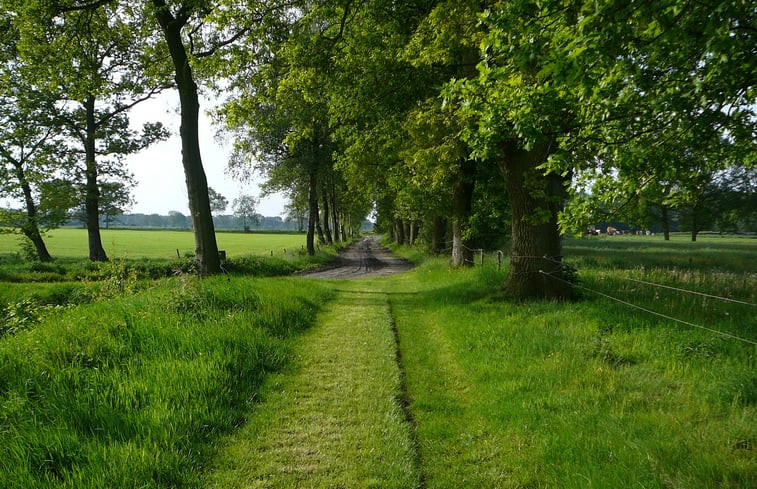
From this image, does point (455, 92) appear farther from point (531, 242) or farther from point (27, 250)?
point (27, 250)

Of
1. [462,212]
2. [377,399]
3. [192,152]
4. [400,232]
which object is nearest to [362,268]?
[462,212]

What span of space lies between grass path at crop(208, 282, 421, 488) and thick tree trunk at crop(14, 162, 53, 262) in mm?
23455

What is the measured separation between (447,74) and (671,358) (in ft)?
37.0

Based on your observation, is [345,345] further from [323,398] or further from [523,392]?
[523,392]

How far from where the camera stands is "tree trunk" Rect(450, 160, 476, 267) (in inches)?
636

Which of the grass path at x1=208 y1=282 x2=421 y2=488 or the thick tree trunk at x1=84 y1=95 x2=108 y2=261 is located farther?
the thick tree trunk at x1=84 y1=95 x2=108 y2=261

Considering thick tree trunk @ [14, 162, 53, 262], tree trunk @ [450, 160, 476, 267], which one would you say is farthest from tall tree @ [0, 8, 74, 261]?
tree trunk @ [450, 160, 476, 267]

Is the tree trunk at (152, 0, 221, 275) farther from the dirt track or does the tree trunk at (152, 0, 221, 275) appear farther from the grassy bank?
the grassy bank

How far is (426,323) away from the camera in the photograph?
9.06 metres

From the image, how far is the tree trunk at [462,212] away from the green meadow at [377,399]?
828cm

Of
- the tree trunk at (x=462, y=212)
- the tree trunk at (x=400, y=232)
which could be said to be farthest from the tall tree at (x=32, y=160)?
the tree trunk at (x=400, y=232)

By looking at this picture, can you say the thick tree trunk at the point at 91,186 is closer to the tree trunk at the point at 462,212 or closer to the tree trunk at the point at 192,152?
the tree trunk at the point at 192,152

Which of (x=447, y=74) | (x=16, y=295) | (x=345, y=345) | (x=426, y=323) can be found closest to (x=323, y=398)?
(x=345, y=345)

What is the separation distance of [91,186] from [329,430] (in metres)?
27.1
